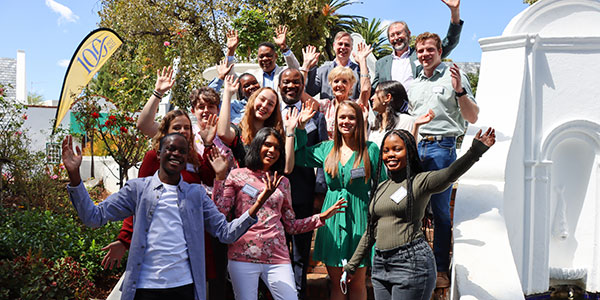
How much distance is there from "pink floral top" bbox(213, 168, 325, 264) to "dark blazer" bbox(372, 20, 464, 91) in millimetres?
2136

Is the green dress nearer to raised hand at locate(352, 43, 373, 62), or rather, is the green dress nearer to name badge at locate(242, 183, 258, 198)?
name badge at locate(242, 183, 258, 198)

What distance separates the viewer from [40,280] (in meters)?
4.64

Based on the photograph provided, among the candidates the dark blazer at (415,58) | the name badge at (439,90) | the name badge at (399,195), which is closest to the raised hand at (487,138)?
the name badge at (399,195)

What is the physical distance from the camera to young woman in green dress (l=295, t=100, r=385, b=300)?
11.8 feet

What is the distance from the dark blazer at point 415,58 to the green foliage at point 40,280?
374 cm

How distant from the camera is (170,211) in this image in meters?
2.97

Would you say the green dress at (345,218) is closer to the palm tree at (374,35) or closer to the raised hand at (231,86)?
the raised hand at (231,86)

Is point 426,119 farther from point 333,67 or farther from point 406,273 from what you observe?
point 333,67

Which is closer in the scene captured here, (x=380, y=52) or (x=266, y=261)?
(x=266, y=261)

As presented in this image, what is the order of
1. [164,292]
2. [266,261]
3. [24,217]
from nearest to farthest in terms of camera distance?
[164,292] → [266,261] → [24,217]

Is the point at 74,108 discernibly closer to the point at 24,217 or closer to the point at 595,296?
the point at 24,217

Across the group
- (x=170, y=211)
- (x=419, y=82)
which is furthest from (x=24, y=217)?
(x=419, y=82)

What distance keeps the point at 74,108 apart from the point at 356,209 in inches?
283

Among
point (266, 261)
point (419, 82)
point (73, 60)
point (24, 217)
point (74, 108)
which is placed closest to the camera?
point (266, 261)
